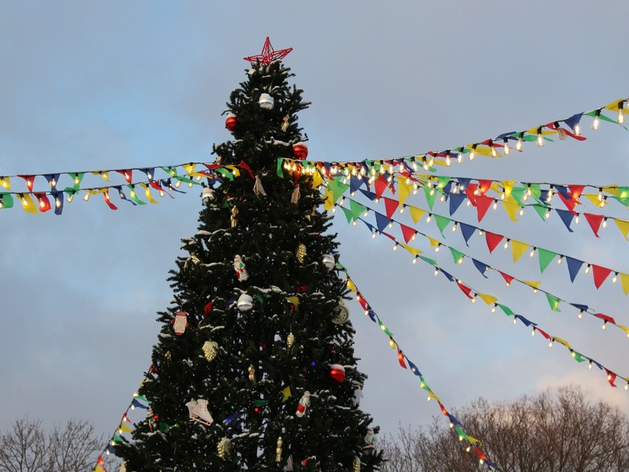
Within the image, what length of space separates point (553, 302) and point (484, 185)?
75.2 inches

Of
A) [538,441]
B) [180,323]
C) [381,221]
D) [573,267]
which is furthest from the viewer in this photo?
[538,441]

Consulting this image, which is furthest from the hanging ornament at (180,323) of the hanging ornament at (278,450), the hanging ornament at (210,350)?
the hanging ornament at (278,450)

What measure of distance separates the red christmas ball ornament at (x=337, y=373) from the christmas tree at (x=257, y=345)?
0.07ft

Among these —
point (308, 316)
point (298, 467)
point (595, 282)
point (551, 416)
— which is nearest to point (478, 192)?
point (595, 282)

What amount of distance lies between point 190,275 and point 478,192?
3358 millimetres

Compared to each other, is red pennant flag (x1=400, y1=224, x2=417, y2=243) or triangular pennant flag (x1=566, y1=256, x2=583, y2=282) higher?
red pennant flag (x1=400, y1=224, x2=417, y2=243)

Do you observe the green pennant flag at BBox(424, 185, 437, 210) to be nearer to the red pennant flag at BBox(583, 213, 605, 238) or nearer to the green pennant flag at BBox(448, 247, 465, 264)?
the green pennant flag at BBox(448, 247, 465, 264)

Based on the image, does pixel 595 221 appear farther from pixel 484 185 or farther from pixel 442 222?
pixel 442 222

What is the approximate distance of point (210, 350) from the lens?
689 centimetres

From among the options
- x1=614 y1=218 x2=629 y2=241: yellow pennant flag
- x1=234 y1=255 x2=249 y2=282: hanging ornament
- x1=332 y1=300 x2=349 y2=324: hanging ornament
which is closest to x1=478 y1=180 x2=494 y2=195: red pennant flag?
x1=614 y1=218 x2=629 y2=241: yellow pennant flag

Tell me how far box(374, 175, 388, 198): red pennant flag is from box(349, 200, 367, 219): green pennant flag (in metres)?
0.72

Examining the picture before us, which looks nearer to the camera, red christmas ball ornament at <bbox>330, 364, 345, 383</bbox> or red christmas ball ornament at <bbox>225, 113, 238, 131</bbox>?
red christmas ball ornament at <bbox>330, 364, 345, 383</bbox>

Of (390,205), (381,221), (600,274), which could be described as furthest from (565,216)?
(381,221)

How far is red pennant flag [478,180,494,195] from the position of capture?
7.29m
